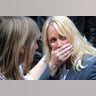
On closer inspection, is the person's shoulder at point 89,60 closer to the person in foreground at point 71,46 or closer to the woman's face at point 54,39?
the person in foreground at point 71,46

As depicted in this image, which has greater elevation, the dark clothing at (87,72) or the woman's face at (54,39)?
the woman's face at (54,39)

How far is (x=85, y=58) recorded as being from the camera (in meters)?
1.62

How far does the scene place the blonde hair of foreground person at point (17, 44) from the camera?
1.64 meters

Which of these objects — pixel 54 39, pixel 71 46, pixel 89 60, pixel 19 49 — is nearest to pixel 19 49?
pixel 19 49

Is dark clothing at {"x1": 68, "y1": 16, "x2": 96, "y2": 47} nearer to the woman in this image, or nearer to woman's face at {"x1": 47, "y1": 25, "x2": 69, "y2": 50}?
woman's face at {"x1": 47, "y1": 25, "x2": 69, "y2": 50}

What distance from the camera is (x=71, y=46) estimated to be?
1.63m

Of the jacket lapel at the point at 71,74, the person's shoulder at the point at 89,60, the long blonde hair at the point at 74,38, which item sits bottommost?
the jacket lapel at the point at 71,74

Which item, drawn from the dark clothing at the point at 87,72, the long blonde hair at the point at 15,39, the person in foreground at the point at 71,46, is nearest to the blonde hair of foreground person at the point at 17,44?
the long blonde hair at the point at 15,39

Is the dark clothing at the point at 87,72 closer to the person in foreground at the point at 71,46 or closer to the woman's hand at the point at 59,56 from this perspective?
the person in foreground at the point at 71,46

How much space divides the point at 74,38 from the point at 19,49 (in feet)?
1.43

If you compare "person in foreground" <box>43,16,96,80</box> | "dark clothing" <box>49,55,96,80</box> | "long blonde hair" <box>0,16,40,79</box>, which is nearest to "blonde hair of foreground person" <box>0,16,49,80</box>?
"long blonde hair" <box>0,16,40,79</box>

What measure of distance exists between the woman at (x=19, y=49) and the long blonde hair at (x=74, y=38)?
0.12m

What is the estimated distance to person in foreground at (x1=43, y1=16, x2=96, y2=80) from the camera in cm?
162

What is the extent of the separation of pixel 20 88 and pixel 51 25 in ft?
1.84
